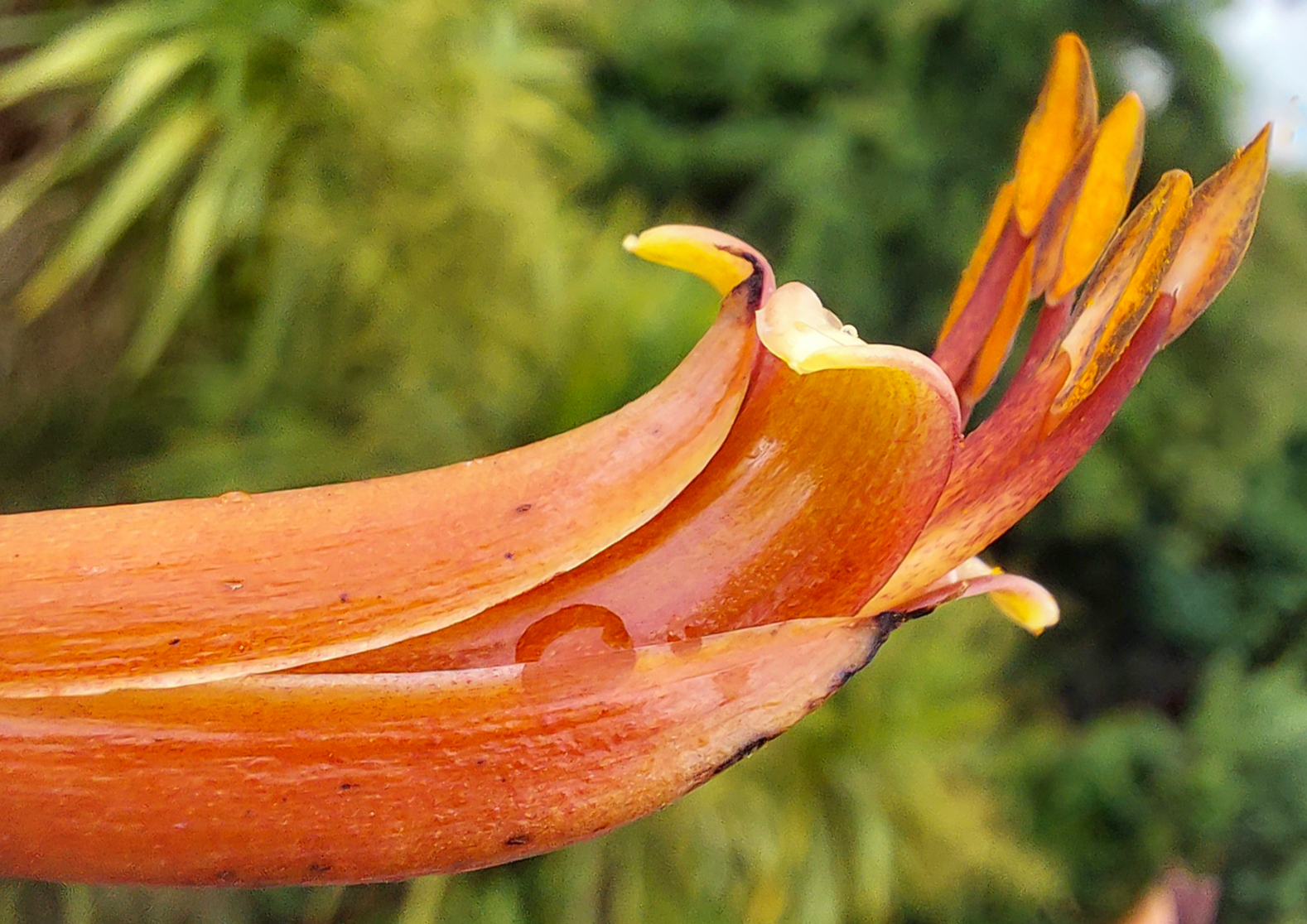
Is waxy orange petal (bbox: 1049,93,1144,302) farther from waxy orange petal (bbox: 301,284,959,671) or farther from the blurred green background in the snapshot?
the blurred green background

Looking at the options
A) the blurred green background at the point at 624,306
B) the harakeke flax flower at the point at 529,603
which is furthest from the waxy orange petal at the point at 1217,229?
the blurred green background at the point at 624,306

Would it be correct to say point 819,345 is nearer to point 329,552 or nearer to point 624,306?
point 329,552

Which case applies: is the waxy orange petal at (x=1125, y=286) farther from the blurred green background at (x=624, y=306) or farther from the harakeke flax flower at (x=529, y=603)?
the blurred green background at (x=624, y=306)

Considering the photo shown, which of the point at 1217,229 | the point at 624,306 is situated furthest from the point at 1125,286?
the point at 624,306

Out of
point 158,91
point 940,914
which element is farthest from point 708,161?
point 940,914

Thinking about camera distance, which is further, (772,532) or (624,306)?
(624,306)
